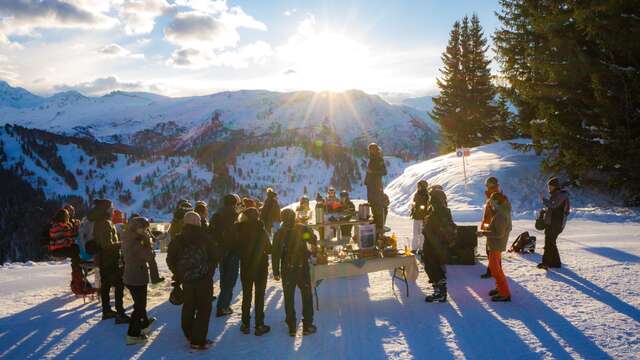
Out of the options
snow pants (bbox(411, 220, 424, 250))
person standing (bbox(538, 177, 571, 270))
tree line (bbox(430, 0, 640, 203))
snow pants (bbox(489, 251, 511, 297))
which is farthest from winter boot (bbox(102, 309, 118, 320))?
tree line (bbox(430, 0, 640, 203))

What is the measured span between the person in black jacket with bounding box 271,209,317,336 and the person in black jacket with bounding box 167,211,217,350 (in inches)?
41.8

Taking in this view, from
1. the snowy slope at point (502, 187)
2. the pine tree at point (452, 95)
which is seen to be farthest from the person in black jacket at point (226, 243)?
the pine tree at point (452, 95)

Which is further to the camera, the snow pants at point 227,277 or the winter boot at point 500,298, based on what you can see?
the winter boot at point 500,298

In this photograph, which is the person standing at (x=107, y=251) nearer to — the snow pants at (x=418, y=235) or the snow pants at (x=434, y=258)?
the snow pants at (x=434, y=258)

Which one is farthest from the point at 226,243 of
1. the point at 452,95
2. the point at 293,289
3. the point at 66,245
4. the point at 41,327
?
the point at 452,95

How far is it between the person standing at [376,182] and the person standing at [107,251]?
543cm

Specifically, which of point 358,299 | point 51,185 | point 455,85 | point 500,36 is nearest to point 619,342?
point 358,299

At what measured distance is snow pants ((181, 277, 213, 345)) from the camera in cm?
602

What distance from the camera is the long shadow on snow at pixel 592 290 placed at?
7074 millimetres

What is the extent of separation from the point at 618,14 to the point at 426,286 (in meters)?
13.7

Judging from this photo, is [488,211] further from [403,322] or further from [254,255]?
[254,255]

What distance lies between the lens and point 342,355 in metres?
5.87

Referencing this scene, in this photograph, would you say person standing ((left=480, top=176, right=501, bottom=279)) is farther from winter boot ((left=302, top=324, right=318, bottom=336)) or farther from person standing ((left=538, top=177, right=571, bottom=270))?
winter boot ((left=302, top=324, right=318, bottom=336))

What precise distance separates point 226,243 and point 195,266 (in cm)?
138
